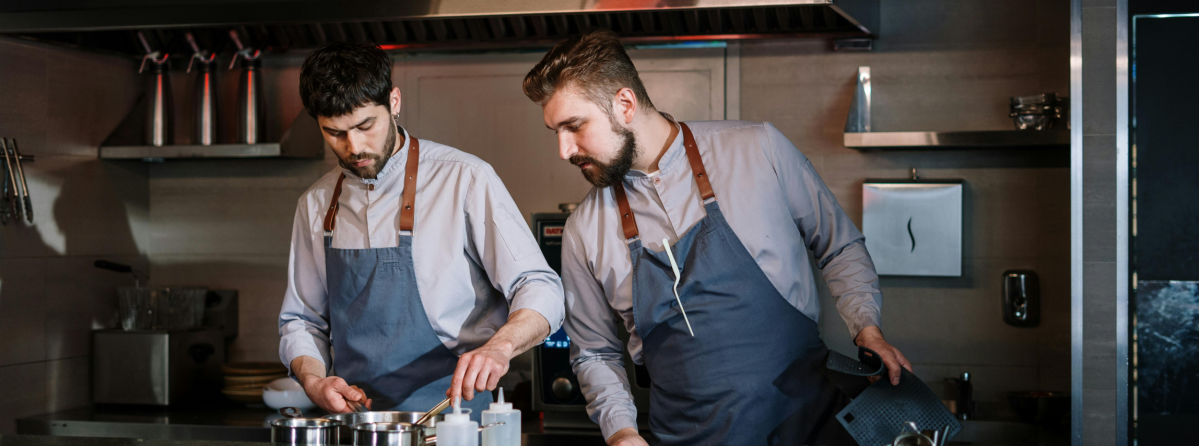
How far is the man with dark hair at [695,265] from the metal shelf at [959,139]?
42.4 inches

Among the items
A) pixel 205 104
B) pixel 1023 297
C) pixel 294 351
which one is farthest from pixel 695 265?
pixel 205 104

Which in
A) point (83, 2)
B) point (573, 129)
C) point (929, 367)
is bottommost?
point (929, 367)

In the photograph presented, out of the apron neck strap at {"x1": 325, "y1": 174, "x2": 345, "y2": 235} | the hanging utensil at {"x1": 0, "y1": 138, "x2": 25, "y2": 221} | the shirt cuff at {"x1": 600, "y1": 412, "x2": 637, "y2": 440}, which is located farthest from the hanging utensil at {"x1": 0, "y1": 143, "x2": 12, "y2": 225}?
the shirt cuff at {"x1": 600, "y1": 412, "x2": 637, "y2": 440}

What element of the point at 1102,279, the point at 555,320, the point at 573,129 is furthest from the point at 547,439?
the point at 1102,279

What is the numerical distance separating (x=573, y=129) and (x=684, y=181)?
26 cm

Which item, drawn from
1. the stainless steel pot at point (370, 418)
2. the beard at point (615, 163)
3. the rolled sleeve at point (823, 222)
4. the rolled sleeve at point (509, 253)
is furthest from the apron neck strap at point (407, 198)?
the rolled sleeve at point (823, 222)

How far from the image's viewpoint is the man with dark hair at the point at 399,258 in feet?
5.85

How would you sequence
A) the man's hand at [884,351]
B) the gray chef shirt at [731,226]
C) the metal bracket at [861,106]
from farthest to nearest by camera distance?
the metal bracket at [861,106] < the gray chef shirt at [731,226] < the man's hand at [884,351]

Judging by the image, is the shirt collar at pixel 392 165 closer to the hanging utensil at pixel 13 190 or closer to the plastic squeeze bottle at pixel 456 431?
the plastic squeeze bottle at pixel 456 431

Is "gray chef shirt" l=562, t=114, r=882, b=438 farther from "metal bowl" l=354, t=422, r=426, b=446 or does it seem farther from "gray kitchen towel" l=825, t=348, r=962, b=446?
"metal bowl" l=354, t=422, r=426, b=446

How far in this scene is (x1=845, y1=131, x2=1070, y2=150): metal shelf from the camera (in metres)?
2.79

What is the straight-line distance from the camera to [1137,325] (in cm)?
265

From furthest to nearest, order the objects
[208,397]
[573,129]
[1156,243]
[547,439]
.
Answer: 1. [208,397]
2. [547,439]
3. [1156,243]
4. [573,129]

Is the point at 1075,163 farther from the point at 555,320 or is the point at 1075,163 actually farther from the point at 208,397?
the point at 208,397
